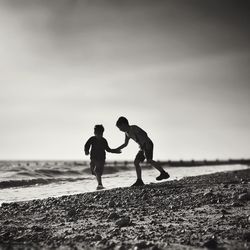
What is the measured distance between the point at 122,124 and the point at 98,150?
5.92 feet

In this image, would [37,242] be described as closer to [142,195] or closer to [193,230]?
[193,230]

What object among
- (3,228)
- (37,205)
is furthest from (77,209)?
(3,228)

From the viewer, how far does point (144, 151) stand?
35.5ft

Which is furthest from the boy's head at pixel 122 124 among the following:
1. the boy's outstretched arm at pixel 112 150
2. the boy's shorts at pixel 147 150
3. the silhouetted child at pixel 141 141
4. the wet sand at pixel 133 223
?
the wet sand at pixel 133 223

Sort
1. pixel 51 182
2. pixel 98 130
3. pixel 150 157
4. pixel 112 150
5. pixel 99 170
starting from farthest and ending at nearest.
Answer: pixel 51 182, pixel 98 130, pixel 99 170, pixel 112 150, pixel 150 157

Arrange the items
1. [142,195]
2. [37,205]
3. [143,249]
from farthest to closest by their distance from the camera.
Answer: [142,195]
[37,205]
[143,249]

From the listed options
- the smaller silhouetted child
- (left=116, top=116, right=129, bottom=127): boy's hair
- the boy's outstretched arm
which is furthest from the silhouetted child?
the smaller silhouetted child

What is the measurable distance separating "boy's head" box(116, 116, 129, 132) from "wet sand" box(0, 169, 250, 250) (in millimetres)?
3111

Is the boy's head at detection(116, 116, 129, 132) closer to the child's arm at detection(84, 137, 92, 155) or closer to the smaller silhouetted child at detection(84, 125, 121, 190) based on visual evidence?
the smaller silhouetted child at detection(84, 125, 121, 190)

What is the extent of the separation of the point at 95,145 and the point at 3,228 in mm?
7023

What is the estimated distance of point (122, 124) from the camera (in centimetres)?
1090

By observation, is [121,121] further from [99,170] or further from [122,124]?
[99,170]

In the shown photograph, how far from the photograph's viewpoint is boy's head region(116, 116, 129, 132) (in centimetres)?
1089

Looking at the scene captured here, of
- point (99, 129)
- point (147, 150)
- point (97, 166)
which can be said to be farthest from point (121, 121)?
point (97, 166)
